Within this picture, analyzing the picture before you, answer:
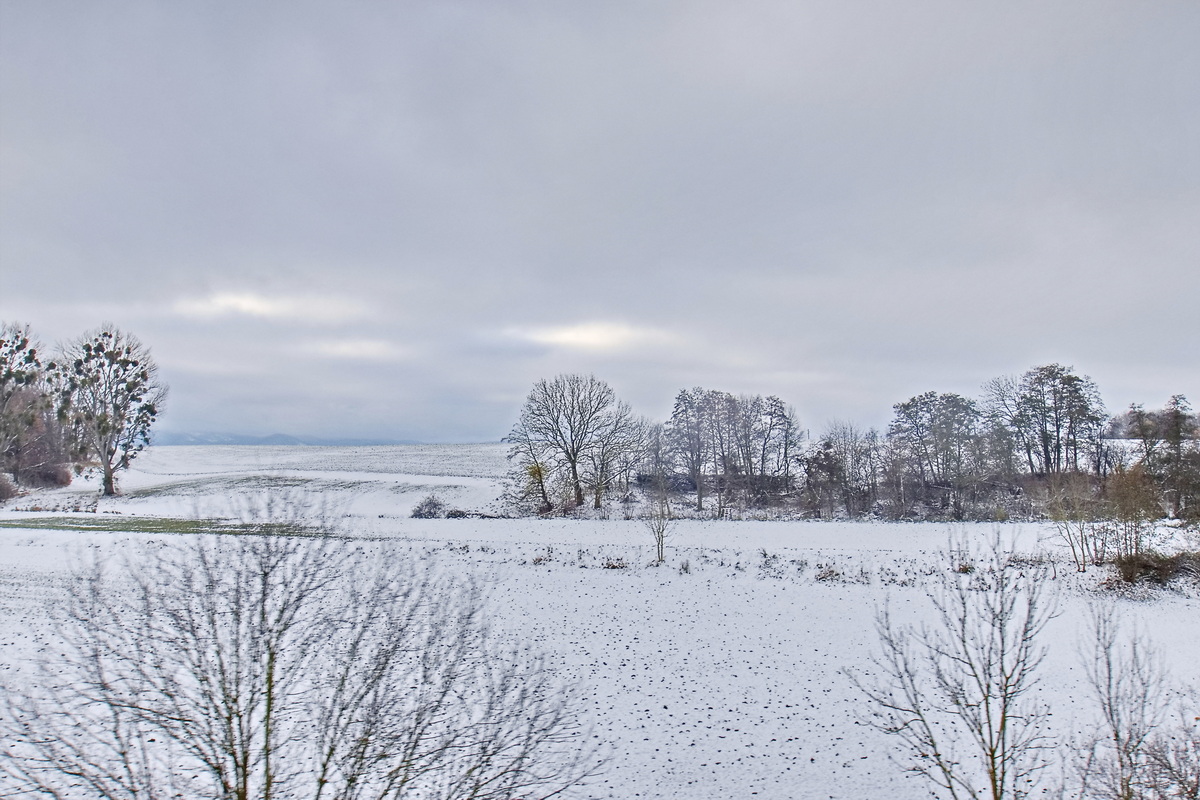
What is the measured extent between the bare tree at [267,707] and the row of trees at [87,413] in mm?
35052

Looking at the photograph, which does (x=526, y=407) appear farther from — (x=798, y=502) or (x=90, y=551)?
(x=90, y=551)

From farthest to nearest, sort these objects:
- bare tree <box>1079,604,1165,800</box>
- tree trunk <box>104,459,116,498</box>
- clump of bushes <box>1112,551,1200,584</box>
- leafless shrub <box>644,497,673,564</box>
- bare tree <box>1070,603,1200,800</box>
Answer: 1. tree trunk <box>104,459,116,498</box>
2. leafless shrub <box>644,497,673,564</box>
3. clump of bushes <box>1112,551,1200,584</box>
4. bare tree <box>1079,604,1165,800</box>
5. bare tree <box>1070,603,1200,800</box>

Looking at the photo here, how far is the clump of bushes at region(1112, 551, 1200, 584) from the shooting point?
2323 centimetres

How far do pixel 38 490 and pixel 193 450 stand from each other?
47959mm

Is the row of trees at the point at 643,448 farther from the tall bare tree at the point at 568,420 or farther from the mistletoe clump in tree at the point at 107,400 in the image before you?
the mistletoe clump in tree at the point at 107,400

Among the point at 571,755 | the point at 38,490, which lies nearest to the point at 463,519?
the point at 571,755

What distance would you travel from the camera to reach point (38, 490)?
4688 centimetres

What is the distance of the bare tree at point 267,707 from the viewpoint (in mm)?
7824

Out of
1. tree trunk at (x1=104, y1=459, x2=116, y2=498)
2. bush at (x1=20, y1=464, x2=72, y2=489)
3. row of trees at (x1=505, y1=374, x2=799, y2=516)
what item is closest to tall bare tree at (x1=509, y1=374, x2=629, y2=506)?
row of trees at (x1=505, y1=374, x2=799, y2=516)

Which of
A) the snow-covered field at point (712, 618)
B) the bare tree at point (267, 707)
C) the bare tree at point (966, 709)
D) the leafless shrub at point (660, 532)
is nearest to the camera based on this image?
the bare tree at point (267, 707)

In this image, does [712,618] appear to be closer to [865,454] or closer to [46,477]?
[865,454]

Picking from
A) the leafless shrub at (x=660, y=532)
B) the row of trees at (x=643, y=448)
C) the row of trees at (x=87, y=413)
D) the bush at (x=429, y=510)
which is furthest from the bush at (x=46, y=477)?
the leafless shrub at (x=660, y=532)

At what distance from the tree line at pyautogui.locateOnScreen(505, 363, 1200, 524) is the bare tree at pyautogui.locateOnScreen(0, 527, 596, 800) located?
25.4 meters

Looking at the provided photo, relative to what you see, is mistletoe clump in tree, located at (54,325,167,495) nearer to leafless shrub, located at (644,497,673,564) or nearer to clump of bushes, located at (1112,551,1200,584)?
leafless shrub, located at (644,497,673,564)
